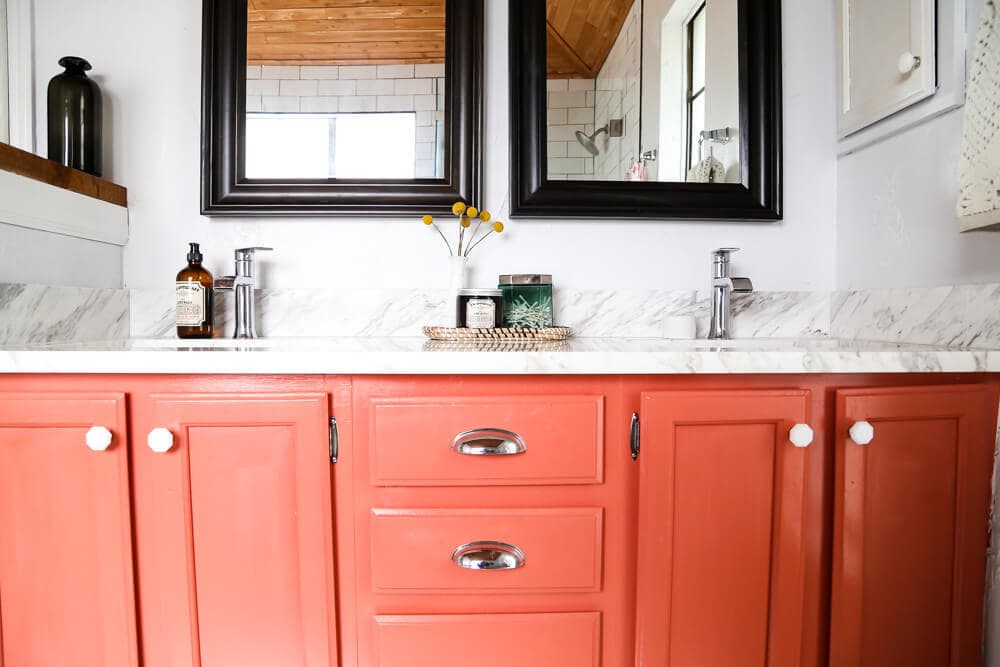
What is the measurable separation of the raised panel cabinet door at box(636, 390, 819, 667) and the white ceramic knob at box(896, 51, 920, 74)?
0.74 m

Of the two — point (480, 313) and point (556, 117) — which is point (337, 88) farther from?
point (480, 313)

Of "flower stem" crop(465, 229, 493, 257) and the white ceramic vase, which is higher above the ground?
"flower stem" crop(465, 229, 493, 257)

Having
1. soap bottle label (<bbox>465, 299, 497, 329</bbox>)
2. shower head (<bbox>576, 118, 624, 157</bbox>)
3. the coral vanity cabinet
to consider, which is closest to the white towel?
the coral vanity cabinet

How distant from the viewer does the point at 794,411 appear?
3.03 ft

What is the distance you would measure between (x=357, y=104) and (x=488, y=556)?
43.0 inches

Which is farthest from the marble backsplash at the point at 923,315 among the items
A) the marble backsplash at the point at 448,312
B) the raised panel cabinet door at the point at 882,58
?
the raised panel cabinet door at the point at 882,58

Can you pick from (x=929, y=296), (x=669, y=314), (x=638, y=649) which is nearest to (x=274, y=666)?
(x=638, y=649)

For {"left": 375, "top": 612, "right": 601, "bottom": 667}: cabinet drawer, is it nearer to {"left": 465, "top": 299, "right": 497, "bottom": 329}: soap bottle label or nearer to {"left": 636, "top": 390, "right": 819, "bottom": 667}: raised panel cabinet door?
{"left": 636, "top": 390, "right": 819, "bottom": 667}: raised panel cabinet door

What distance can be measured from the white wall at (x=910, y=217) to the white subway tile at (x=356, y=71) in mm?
1215

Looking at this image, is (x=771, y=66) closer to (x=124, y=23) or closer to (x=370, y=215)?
(x=370, y=215)

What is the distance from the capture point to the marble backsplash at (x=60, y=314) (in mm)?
1076

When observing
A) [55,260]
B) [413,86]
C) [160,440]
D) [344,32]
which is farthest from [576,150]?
[55,260]

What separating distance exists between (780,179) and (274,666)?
1523mm

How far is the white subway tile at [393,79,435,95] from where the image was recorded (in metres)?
1.38
